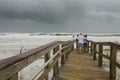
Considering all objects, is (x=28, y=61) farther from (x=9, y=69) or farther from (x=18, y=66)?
(x=9, y=69)

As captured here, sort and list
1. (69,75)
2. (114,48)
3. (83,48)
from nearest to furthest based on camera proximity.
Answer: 1. (114,48)
2. (69,75)
3. (83,48)

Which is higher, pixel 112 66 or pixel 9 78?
pixel 9 78

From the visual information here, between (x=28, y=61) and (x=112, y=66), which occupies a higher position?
(x=28, y=61)

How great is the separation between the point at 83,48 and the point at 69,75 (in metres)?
11.6

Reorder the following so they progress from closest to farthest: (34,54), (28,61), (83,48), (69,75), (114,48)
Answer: (28,61), (34,54), (114,48), (69,75), (83,48)

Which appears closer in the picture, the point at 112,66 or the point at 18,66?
the point at 18,66

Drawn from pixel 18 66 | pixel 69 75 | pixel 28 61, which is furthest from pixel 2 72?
pixel 69 75

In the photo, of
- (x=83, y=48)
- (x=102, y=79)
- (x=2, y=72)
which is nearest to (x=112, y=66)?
(x=102, y=79)

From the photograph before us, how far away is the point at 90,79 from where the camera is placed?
746 centimetres

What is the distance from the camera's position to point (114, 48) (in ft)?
23.7

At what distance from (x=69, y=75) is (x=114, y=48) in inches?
68.2

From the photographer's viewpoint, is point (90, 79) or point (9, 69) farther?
point (90, 79)

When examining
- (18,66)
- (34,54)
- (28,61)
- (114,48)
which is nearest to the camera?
(18,66)

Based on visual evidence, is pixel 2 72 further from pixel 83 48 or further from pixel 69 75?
pixel 83 48
